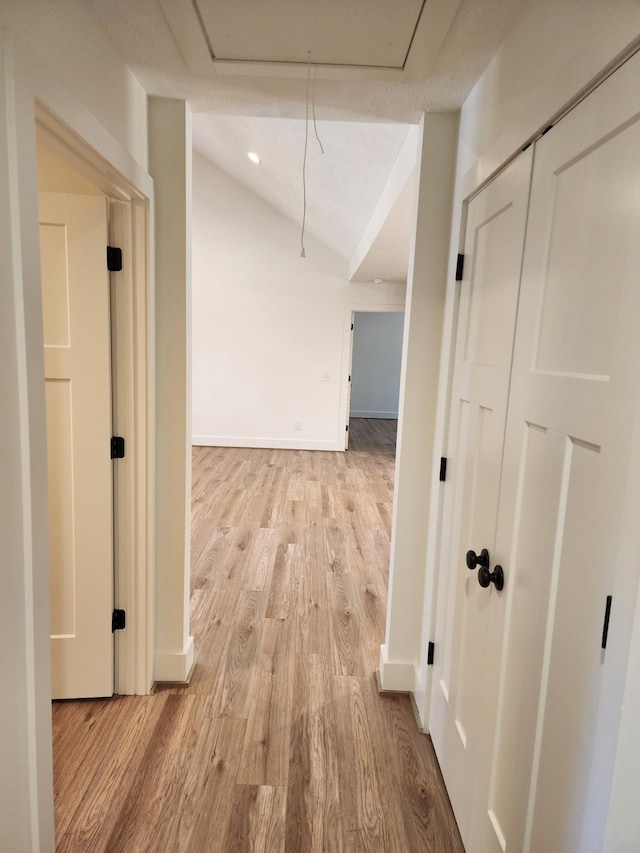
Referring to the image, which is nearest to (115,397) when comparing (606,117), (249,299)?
(606,117)

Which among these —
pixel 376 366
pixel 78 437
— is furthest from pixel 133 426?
pixel 376 366

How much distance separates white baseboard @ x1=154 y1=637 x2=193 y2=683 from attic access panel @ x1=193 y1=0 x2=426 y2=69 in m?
2.20

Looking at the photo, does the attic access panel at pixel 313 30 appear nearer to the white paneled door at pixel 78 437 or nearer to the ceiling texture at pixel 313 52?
the ceiling texture at pixel 313 52

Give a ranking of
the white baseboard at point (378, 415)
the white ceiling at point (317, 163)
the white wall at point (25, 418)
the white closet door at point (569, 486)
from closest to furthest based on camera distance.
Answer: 1. the white closet door at point (569, 486)
2. the white wall at point (25, 418)
3. the white ceiling at point (317, 163)
4. the white baseboard at point (378, 415)

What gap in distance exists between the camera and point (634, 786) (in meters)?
0.72

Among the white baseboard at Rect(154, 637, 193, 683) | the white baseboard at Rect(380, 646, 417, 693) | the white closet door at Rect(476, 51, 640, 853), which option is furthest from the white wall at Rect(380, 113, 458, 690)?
the white baseboard at Rect(154, 637, 193, 683)

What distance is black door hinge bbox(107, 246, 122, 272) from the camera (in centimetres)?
171

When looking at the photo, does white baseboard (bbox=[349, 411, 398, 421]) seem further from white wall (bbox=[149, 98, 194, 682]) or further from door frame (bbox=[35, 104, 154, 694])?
door frame (bbox=[35, 104, 154, 694])

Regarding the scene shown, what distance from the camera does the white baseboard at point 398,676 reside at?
2.04 meters

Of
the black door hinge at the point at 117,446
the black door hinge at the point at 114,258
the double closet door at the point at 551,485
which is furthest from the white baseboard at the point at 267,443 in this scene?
the double closet door at the point at 551,485

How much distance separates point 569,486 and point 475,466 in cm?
54

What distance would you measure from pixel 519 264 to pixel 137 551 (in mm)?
1663

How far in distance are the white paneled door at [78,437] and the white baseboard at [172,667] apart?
20 cm

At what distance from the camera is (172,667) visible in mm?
2041
